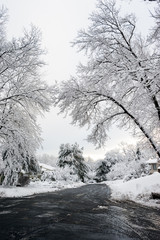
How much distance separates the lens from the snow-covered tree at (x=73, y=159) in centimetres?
4938

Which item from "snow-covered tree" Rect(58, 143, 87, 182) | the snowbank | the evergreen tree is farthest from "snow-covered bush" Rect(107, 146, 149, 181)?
the snowbank

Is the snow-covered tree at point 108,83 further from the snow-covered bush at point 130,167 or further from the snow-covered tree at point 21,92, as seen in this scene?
the snow-covered bush at point 130,167

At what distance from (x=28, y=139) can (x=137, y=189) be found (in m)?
8.50

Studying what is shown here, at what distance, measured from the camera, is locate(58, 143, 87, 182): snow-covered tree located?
1944 inches

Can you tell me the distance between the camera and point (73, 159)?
50.0m

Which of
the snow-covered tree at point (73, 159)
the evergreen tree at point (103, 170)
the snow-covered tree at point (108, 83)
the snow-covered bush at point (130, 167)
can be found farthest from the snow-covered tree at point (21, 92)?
the evergreen tree at point (103, 170)

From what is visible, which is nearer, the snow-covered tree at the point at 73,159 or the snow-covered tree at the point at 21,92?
the snow-covered tree at the point at 21,92

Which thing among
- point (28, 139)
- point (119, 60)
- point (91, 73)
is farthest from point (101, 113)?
point (28, 139)

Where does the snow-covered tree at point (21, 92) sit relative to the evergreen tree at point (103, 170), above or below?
above

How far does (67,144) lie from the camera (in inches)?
2029

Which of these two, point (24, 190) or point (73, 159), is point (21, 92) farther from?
point (73, 159)

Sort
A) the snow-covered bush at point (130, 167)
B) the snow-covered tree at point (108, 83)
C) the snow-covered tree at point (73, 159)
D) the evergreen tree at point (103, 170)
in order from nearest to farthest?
the snow-covered tree at point (108, 83), the snow-covered bush at point (130, 167), the snow-covered tree at point (73, 159), the evergreen tree at point (103, 170)

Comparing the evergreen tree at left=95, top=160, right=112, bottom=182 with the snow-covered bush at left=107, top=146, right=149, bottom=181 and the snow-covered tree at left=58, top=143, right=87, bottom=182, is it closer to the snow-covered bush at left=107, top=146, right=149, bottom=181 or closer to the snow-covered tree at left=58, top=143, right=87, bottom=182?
the snow-covered bush at left=107, top=146, right=149, bottom=181

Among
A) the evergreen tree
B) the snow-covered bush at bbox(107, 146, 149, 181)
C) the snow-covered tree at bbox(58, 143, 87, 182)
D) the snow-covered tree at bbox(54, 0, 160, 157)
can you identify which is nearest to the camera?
the snow-covered tree at bbox(54, 0, 160, 157)
